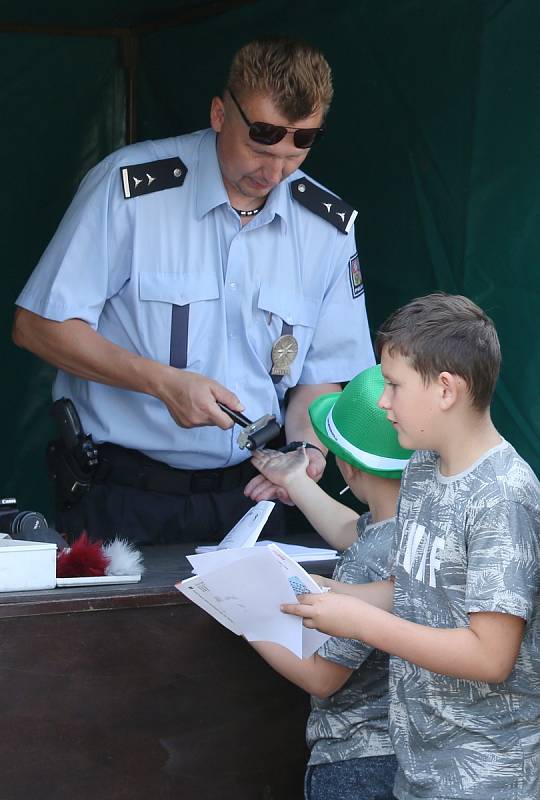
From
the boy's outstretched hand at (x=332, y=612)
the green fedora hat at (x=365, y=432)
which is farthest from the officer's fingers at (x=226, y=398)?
the boy's outstretched hand at (x=332, y=612)

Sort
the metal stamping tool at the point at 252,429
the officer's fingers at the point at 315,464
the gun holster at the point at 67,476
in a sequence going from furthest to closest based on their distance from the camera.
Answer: the gun holster at the point at 67,476
the officer's fingers at the point at 315,464
the metal stamping tool at the point at 252,429

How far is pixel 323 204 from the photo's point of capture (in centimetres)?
297

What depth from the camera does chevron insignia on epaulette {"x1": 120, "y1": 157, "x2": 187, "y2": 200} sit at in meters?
2.79

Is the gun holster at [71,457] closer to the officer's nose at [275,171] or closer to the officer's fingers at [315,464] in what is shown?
the officer's fingers at [315,464]

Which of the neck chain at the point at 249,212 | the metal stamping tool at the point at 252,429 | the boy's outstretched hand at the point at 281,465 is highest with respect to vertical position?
the neck chain at the point at 249,212

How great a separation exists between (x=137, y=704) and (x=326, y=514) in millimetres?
530

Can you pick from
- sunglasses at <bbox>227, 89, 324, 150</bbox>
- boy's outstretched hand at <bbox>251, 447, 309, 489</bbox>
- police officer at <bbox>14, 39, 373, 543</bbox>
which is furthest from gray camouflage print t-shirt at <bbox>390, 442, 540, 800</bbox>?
sunglasses at <bbox>227, 89, 324, 150</bbox>

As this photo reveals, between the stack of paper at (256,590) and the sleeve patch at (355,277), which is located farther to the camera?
the sleeve patch at (355,277)

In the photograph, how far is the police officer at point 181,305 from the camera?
8.96ft

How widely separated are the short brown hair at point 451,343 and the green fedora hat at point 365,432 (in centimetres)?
33

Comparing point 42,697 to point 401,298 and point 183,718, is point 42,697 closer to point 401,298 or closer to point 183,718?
point 183,718

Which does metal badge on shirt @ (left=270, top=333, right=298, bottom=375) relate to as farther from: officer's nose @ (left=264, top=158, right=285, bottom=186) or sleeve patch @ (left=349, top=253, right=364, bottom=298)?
officer's nose @ (left=264, top=158, right=285, bottom=186)

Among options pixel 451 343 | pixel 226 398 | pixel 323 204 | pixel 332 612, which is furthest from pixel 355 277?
pixel 332 612

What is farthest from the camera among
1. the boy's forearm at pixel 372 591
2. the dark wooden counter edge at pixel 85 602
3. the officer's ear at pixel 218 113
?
the officer's ear at pixel 218 113
